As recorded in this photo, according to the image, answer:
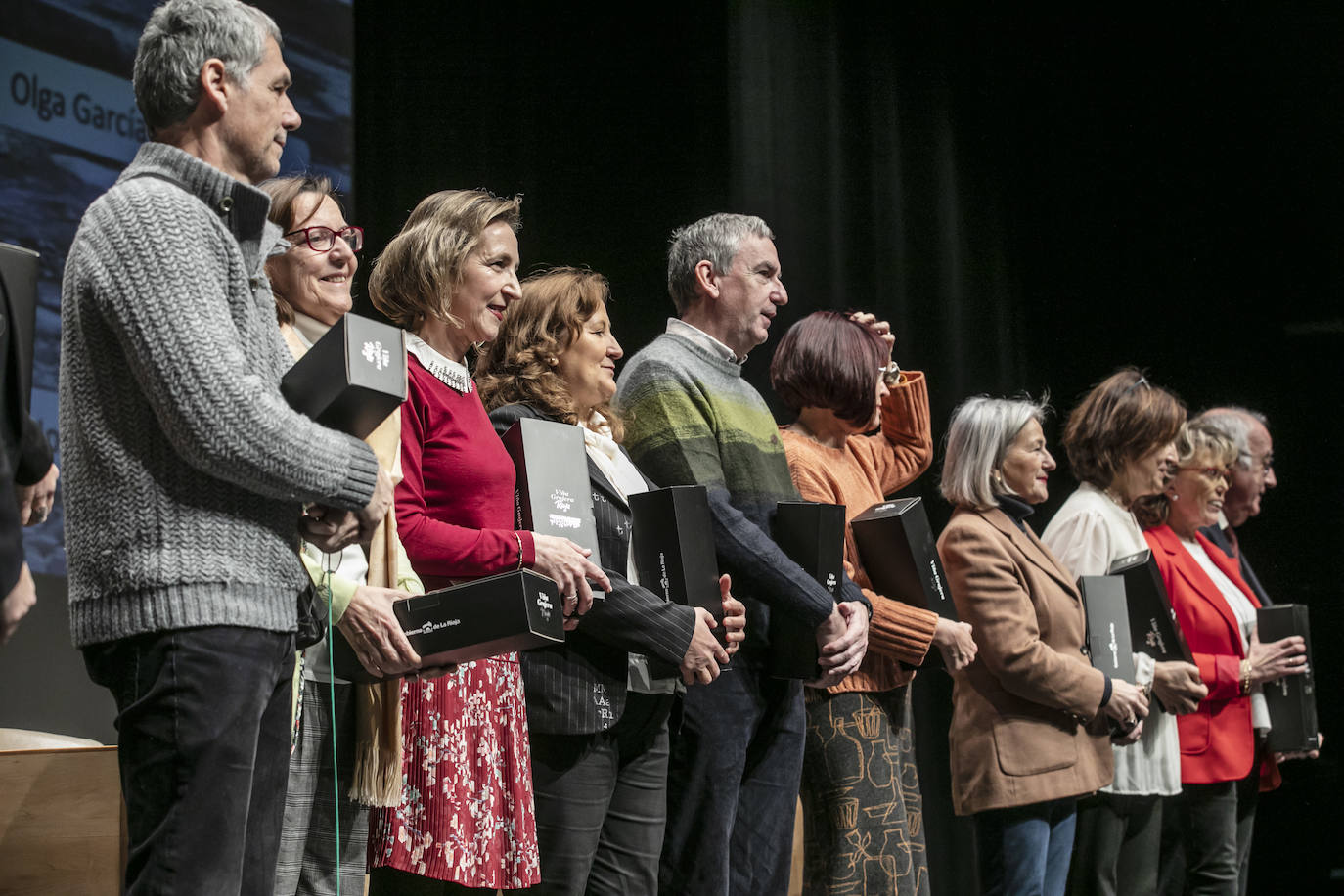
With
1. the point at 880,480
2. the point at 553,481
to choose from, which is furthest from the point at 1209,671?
the point at 553,481

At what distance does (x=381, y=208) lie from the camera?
3.59 meters

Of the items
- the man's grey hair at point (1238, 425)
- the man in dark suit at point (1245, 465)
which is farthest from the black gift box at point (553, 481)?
the man in dark suit at point (1245, 465)

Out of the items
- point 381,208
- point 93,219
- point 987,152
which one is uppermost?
point 987,152

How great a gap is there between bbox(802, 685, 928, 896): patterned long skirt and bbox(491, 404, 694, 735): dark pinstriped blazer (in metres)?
0.65

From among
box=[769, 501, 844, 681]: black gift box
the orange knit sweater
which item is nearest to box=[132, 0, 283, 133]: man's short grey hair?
box=[769, 501, 844, 681]: black gift box

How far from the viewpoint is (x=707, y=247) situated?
2961 mm

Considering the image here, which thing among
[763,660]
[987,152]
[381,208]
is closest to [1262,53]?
[987,152]

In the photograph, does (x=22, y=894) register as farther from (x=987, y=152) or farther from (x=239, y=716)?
(x=987, y=152)

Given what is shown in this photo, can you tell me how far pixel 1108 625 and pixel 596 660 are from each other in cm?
177

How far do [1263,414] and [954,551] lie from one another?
114 inches

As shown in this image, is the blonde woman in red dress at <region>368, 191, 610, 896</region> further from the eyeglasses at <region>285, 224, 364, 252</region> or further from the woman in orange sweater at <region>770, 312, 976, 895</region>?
the woman in orange sweater at <region>770, 312, 976, 895</region>

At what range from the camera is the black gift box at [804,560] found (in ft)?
8.32

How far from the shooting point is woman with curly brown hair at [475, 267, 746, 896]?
7.16 feet

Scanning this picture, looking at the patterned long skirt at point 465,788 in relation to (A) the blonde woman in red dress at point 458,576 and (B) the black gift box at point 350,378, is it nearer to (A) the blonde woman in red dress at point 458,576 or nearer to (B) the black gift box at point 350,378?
(A) the blonde woman in red dress at point 458,576
